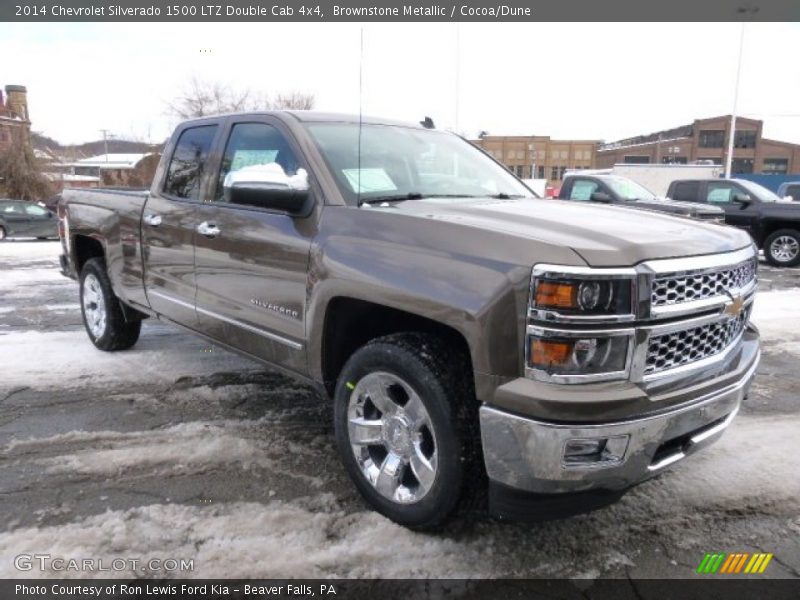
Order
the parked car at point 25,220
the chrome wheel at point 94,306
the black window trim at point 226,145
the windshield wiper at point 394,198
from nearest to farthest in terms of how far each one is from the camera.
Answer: the windshield wiper at point 394,198 < the black window trim at point 226,145 < the chrome wheel at point 94,306 < the parked car at point 25,220

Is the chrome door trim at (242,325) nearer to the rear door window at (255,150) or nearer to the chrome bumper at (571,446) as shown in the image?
the rear door window at (255,150)

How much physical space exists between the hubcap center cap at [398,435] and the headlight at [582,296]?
0.85 metres

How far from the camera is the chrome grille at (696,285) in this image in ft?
7.16

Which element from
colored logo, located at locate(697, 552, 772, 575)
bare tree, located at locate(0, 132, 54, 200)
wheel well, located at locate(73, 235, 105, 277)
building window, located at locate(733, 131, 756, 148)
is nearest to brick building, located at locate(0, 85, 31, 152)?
bare tree, located at locate(0, 132, 54, 200)

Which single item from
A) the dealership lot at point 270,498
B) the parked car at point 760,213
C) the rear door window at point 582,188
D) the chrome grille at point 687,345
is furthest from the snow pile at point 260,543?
the parked car at point 760,213

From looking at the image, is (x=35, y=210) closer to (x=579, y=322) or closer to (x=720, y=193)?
(x=720, y=193)

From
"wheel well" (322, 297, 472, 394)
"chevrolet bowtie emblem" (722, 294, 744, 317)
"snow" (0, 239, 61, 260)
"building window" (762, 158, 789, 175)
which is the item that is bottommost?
"snow" (0, 239, 61, 260)

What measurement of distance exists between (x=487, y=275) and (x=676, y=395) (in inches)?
33.4

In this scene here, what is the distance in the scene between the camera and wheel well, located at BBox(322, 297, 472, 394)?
2838 millimetres

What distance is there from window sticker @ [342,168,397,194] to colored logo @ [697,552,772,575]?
2240mm

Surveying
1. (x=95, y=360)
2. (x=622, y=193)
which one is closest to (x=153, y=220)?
(x=95, y=360)

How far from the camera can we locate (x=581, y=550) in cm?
258

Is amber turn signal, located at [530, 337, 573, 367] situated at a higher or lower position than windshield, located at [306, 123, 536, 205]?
lower

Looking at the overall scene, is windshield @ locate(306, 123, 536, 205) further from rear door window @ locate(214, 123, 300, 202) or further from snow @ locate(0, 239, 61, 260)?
snow @ locate(0, 239, 61, 260)
